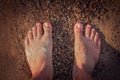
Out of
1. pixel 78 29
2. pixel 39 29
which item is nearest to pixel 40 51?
pixel 39 29

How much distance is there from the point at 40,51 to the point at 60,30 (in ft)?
0.70

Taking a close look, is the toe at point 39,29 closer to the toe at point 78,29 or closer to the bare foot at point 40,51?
the bare foot at point 40,51

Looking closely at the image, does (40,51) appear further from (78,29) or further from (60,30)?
(78,29)

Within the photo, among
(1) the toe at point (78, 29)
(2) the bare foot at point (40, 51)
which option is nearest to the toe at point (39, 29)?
(2) the bare foot at point (40, 51)

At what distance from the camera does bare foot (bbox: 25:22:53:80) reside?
5.57 ft

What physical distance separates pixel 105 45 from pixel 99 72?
0.20 meters

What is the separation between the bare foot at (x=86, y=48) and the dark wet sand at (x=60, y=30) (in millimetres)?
35

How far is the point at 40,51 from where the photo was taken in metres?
1.76

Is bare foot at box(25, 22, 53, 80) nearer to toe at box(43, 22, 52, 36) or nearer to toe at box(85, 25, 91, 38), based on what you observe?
toe at box(43, 22, 52, 36)

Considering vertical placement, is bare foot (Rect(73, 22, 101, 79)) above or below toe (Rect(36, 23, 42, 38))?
below

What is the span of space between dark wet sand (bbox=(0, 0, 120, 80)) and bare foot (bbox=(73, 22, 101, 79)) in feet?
0.12

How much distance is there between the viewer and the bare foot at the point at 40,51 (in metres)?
1.70

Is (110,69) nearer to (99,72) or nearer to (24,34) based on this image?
(99,72)

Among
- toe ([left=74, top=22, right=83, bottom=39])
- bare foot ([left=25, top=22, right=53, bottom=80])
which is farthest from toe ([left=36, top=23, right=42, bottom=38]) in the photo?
toe ([left=74, top=22, right=83, bottom=39])
